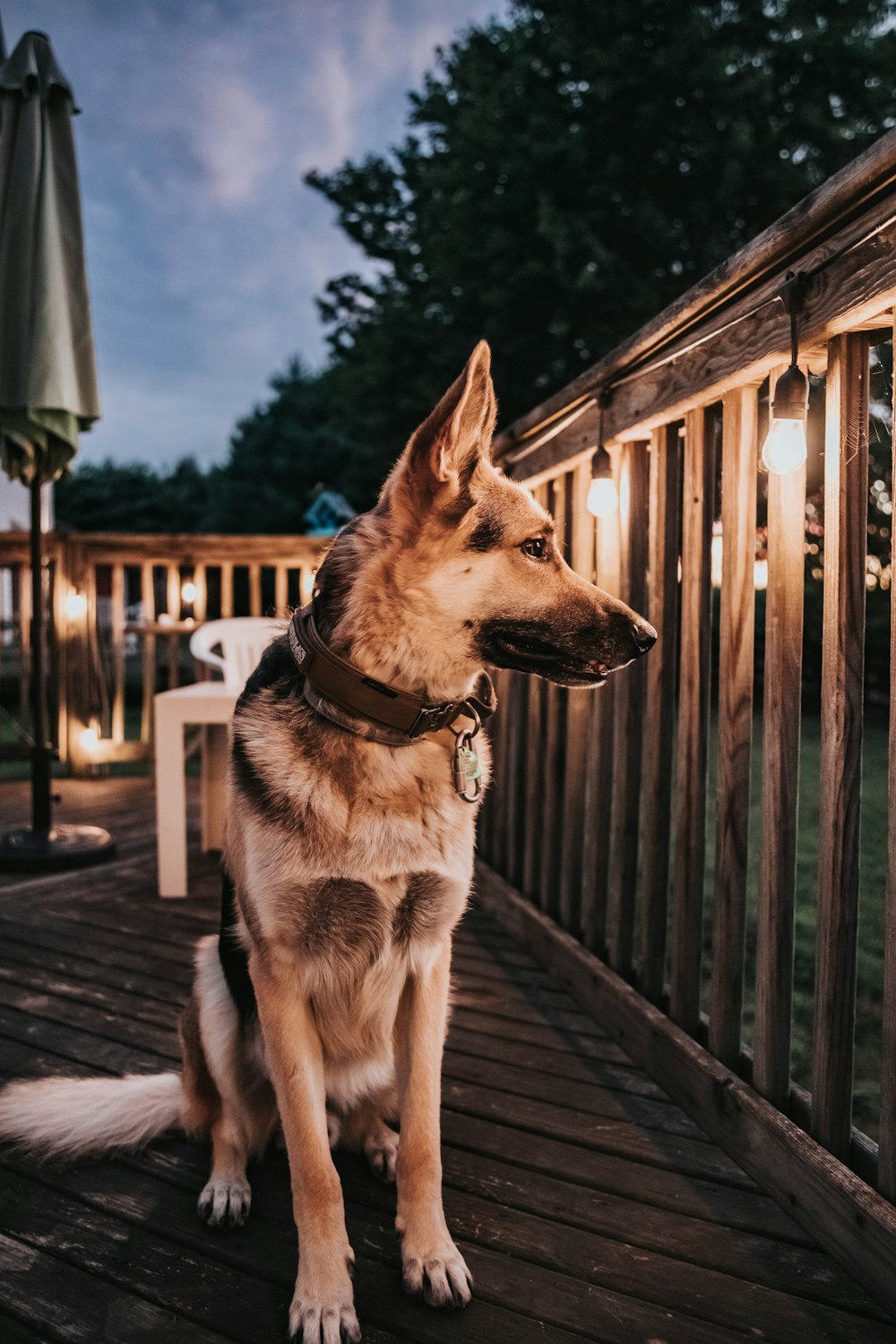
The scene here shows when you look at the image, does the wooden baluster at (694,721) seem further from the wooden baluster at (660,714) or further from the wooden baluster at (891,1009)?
the wooden baluster at (891,1009)

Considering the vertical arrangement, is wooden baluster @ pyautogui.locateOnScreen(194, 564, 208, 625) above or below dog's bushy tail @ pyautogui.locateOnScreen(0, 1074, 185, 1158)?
above

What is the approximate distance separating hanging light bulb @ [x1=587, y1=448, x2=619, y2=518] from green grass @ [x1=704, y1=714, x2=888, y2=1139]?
982 mm

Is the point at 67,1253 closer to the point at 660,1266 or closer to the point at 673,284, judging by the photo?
the point at 660,1266

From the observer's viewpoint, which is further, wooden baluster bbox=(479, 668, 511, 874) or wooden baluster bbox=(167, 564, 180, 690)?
wooden baluster bbox=(167, 564, 180, 690)

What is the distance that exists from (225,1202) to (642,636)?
1285mm

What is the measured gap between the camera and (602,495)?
2.28 metres

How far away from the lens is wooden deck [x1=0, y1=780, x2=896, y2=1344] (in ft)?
4.14

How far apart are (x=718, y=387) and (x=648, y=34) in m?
9.84

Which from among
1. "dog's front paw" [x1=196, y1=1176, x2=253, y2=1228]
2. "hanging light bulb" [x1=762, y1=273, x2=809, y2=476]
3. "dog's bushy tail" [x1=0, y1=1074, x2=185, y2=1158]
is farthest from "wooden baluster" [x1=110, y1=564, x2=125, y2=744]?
"hanging light bulb" [x1=762, y1=273, x2=809, y2=476]

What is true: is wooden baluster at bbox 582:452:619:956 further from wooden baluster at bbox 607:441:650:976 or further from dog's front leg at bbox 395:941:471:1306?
dog's front leg at bbox 395:941:471:1306

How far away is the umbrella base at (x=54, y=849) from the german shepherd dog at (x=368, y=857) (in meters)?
2.12

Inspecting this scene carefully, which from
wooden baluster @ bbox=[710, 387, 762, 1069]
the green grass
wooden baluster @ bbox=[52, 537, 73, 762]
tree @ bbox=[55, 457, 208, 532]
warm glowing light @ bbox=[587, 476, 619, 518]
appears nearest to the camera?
wooden baluster @ bbox=[710, 387, 762, 1069]

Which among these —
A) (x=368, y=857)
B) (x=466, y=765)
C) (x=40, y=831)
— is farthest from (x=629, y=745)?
(x=40, y=831)

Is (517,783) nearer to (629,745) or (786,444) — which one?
(629,745)
